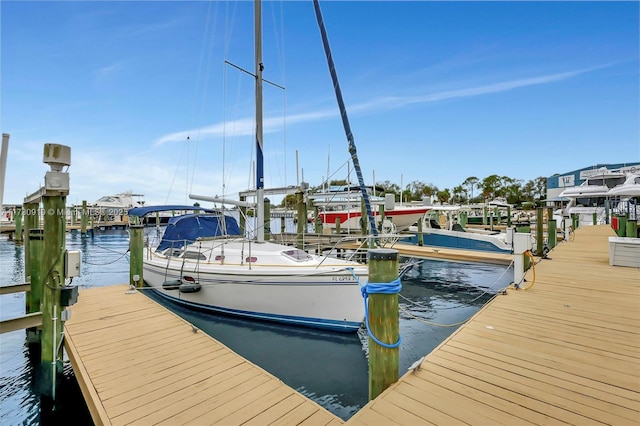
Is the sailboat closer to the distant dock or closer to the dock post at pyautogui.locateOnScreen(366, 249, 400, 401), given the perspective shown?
the distant dock

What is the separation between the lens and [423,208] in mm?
19234

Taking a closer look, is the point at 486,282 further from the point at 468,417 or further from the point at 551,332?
the point at 468,417

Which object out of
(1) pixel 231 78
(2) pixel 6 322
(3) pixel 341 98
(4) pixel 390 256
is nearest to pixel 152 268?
(2) pixel 6 322

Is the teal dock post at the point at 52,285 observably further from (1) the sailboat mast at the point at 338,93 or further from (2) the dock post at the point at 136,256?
(1) the sailboat mast at the point at 338,93

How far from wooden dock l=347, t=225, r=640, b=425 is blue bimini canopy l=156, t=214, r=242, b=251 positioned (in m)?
7.82

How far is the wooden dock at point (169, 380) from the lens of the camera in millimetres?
2826

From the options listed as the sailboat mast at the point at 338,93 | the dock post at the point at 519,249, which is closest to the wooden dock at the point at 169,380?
the sailboat mast at the point at 338,93

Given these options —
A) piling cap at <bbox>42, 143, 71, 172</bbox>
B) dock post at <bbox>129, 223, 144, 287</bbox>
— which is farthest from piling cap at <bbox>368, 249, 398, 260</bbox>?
dock post at <bbox>129, 223, 144, 287</bbox>

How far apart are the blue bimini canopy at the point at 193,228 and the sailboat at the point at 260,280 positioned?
413 mm

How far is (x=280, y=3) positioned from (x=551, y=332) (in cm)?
1157

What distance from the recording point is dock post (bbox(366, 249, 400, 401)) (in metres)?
2.89

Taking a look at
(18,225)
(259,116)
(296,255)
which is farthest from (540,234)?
(18,225)

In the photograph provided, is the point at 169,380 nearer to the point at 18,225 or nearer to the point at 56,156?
the point at 56,156

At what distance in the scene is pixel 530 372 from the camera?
127 inches
